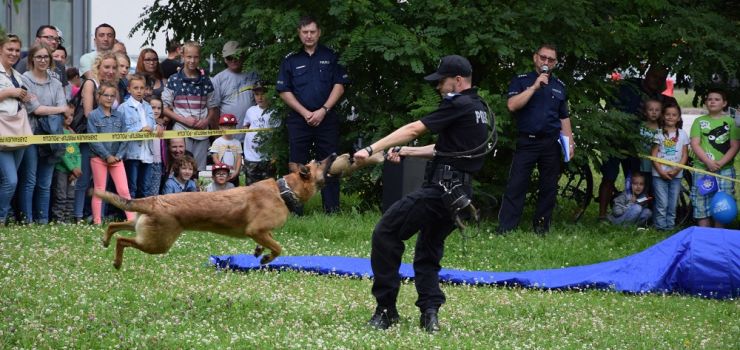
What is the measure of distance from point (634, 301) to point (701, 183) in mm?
4550

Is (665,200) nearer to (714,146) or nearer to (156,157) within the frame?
(714,146)

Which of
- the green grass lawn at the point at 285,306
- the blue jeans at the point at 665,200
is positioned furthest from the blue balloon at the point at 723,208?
the green grass lawn at the point at 285,306

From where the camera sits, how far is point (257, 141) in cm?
1554

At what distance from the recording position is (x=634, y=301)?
435 inches

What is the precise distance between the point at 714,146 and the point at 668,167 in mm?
635

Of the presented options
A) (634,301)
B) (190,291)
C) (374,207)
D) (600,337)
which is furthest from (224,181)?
(600,337)

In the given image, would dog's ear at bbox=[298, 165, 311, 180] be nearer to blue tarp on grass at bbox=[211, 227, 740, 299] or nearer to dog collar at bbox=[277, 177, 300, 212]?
dog collar at bbox=[277, 177, 300, 212]

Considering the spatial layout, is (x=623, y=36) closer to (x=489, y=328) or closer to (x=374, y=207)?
(x=374, y=207)

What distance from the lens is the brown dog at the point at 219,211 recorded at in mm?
8836

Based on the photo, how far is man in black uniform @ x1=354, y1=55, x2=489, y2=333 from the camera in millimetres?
8766

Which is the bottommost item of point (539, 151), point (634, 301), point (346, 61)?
point (634, 301)

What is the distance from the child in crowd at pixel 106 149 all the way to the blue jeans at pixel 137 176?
23cm

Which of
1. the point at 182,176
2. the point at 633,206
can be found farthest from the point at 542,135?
the point at 182,176

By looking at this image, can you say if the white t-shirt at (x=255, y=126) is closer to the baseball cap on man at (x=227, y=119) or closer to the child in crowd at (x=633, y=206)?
the baseball cap on man at (x=227, y=119)
